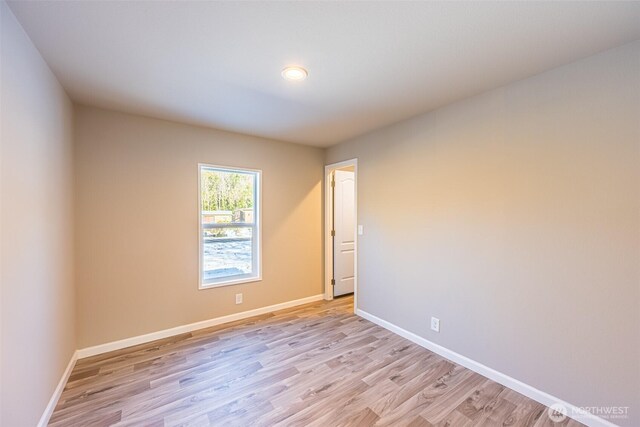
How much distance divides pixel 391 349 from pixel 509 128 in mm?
2280

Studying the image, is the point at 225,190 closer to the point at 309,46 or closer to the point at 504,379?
the point at 309,46

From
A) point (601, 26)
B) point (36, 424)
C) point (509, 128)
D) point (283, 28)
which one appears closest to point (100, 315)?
point (36, 424)

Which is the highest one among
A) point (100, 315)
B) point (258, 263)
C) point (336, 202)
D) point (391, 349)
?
point (336, 202)

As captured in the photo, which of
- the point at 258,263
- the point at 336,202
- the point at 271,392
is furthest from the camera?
the point at 336,202

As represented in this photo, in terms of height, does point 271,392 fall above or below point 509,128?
below

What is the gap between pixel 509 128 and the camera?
2.12 meters

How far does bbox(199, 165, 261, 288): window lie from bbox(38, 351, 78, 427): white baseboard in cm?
123

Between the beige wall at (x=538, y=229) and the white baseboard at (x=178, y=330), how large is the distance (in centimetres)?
175

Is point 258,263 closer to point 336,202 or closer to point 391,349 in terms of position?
point 336,202

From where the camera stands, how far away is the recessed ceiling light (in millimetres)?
1899

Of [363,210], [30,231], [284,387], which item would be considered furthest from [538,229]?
[30,231]

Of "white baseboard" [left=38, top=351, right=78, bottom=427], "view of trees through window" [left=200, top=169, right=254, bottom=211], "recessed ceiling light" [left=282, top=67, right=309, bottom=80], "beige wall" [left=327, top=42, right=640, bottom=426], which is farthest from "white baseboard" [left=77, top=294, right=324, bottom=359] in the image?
"recessed ceiling light" [left=282, top=67, right=309, bottom=80]

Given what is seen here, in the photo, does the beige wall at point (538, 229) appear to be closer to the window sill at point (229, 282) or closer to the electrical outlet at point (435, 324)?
the electrical outlet at point (435, 324)

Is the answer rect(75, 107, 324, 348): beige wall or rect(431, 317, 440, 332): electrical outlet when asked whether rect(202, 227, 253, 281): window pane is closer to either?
rect(75, 107, 324, 348): beige wall
